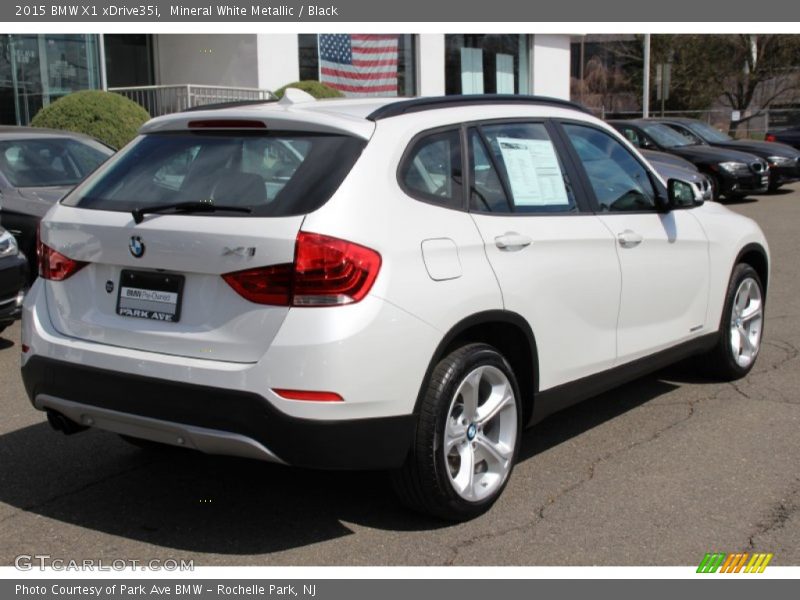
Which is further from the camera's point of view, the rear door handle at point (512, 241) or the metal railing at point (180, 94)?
the metal railing at point (180, 94)

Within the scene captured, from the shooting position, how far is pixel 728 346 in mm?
6398

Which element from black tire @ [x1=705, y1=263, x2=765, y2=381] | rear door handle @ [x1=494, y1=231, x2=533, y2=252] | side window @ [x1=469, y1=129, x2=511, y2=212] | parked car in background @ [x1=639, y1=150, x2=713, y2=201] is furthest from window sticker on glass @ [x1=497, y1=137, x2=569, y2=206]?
parked car in background @ [x1=639, y1=150, x2=713, y2=201]

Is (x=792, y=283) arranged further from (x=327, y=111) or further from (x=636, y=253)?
(x=327, y=111)

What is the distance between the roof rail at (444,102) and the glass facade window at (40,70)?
1667 cm

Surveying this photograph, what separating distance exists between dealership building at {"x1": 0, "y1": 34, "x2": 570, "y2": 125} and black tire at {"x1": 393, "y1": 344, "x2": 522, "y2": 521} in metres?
15.9

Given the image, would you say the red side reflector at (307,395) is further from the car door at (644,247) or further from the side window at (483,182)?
the car door at (644,247)

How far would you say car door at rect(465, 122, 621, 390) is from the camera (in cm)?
450

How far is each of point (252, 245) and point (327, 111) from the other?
2.76ft

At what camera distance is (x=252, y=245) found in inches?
149

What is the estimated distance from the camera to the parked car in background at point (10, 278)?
734cm

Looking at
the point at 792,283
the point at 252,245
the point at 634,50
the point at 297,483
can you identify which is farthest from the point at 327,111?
the point at 634,50

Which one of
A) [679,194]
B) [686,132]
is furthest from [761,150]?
[679,194]

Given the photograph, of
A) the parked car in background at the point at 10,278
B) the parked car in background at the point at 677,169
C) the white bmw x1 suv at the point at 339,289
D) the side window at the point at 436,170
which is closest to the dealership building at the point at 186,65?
the parked car in background at the point at 677,169

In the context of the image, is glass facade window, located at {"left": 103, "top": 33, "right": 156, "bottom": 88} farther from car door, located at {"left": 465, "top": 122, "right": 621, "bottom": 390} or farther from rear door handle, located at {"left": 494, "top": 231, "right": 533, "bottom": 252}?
rear door handle, located at {"left": 494, "top": 231, "right": 533, "bottom": 252}
